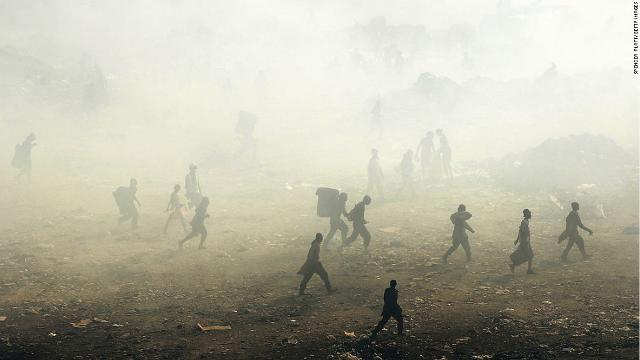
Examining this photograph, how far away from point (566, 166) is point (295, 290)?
16.8 metres

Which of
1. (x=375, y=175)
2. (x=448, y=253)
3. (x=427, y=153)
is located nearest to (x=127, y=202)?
(x=375, y=175)

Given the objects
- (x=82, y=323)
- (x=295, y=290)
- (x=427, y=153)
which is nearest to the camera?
(x=82, y=323)

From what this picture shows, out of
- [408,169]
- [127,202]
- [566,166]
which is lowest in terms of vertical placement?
[127,202]

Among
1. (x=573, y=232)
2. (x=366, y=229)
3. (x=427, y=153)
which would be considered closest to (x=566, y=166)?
(x=427, y=153)

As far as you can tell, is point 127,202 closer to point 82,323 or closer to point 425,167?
point 82,323

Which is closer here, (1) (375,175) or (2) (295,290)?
(2) (295,290)

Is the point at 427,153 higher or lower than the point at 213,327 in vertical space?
higher

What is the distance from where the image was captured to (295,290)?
9852mm

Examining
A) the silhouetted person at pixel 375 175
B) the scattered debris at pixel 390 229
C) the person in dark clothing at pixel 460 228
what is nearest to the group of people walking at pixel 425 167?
the silhouetted person at pixel 375 175

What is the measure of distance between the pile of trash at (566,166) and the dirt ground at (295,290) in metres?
3.03

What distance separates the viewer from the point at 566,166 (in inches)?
844

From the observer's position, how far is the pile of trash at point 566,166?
19891 millimetres

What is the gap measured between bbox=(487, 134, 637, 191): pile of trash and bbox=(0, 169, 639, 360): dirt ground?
3.03 meters

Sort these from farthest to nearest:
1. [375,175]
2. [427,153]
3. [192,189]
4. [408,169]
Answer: [427,153]
[375,175]
[408,169]
[192,189]
